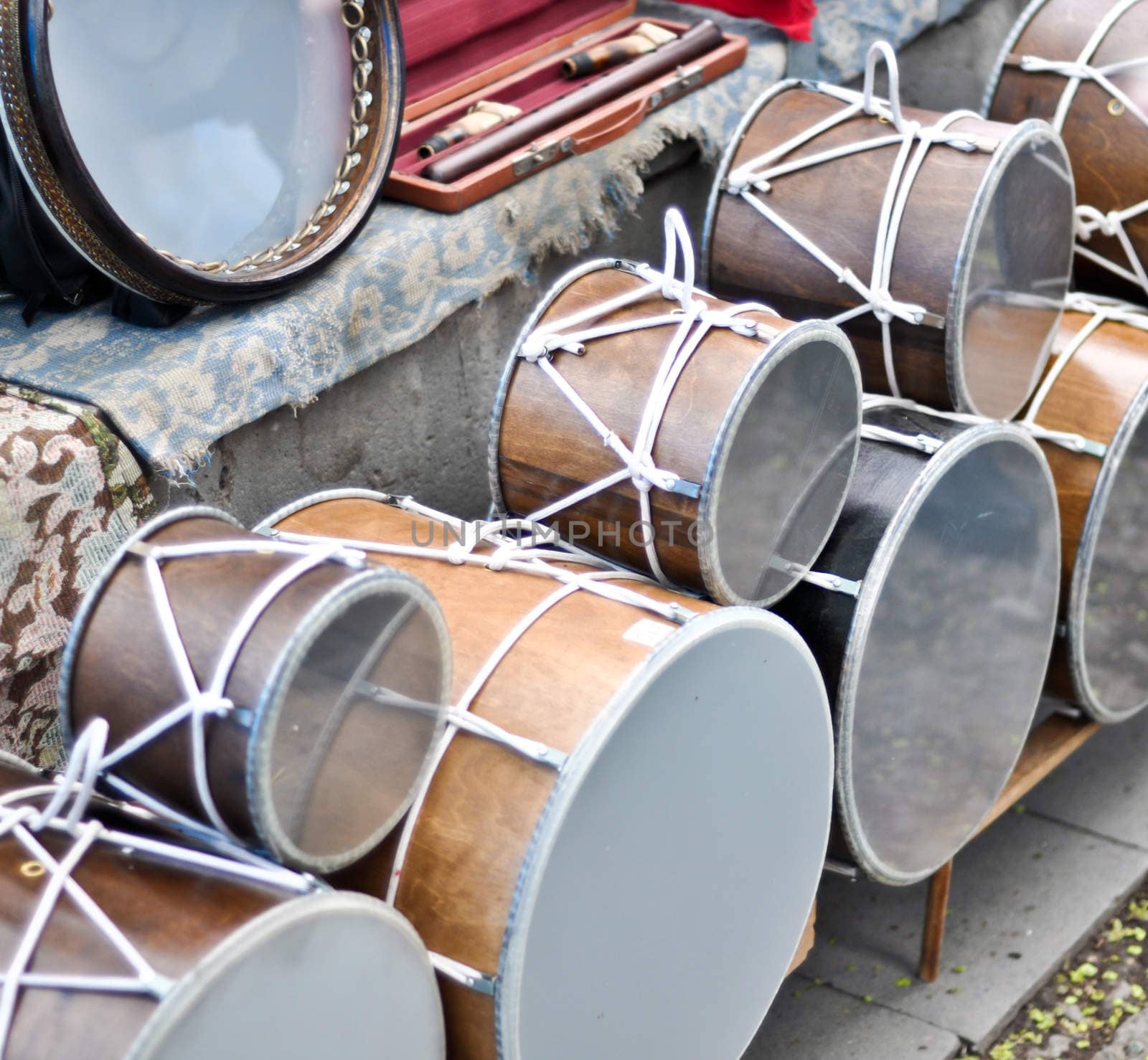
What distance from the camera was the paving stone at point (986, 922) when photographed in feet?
7.00

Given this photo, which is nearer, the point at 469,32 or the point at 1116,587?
the point at 1116,587

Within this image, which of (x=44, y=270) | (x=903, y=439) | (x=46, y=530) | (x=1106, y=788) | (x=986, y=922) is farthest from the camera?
(x=1106, y=788)

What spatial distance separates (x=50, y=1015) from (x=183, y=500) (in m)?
0.84

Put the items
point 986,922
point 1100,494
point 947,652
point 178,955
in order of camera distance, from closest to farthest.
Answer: point 178,955, point 947,652, point 1100,494, point 986,922

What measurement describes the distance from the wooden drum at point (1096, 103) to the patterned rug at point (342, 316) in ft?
1.56

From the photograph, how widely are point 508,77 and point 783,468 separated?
3.96ft

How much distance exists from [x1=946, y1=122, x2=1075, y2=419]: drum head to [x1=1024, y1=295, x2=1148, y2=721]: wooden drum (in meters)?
0.07

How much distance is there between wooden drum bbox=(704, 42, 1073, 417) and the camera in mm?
1822

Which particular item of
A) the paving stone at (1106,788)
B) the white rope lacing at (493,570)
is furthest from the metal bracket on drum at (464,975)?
the paving stone at (1106,788)

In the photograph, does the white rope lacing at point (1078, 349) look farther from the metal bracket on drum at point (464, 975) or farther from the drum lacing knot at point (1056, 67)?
the metal bracket on drum at point (464, 975)

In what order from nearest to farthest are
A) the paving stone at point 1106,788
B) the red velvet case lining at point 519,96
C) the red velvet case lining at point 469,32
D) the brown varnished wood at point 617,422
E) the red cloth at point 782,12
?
the brown varnished wood at point 617,422 → the red velvet case lining at point 519,96 → the red velvet case lining at point 469,32 → the paving stone at point 1106,788 → the red cloth at point 782,12

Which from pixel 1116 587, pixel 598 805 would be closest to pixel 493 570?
pixel 598 805

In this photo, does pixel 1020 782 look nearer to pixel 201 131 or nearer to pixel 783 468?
pixel 783 468

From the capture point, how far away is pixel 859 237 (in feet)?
6.13
